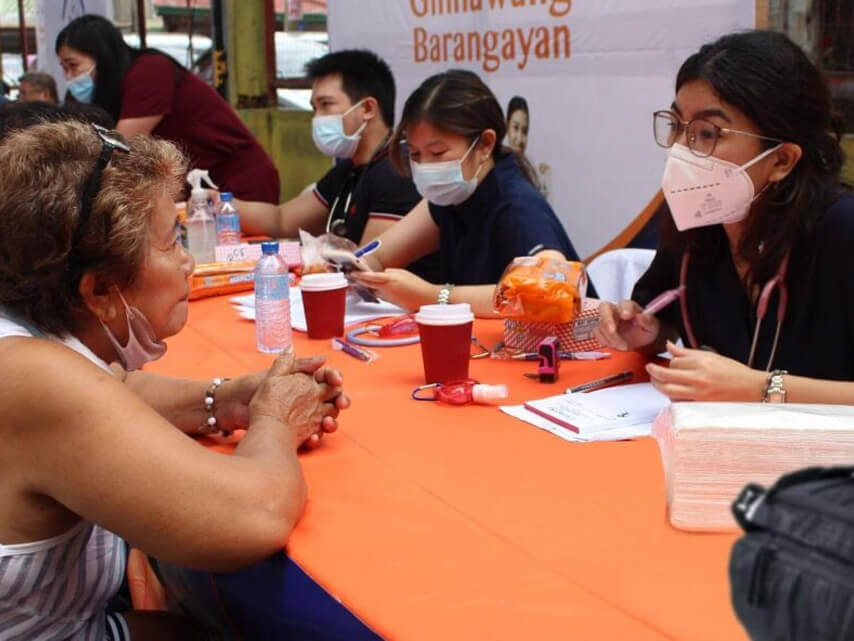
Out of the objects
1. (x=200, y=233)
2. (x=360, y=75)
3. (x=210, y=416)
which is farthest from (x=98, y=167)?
(x=360, y=75)

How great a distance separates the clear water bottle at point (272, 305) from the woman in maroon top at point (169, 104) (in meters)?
2.30

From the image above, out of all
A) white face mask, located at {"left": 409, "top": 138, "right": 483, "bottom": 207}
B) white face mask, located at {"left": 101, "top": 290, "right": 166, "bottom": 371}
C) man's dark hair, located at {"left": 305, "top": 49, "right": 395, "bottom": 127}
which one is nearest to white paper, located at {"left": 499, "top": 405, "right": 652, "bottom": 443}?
white face mask, located at {"left": 101, "top": 290, "right": 166, "bottom": 371}

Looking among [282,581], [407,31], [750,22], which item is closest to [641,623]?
[282,581]

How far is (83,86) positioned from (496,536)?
4035 millimetres

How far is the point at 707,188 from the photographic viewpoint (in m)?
1.82

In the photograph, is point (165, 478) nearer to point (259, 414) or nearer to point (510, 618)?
point (259, 414)

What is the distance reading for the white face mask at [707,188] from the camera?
70.7 inches

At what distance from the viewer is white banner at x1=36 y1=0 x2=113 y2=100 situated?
732 cm

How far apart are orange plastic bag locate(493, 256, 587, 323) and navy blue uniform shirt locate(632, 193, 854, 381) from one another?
28 centimetres

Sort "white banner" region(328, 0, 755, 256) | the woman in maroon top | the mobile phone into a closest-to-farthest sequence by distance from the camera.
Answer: the mobile phone, "white banner" region(328, 0, 755, 256), the woman in maroon top

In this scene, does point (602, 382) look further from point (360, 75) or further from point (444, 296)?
point (360, 75)

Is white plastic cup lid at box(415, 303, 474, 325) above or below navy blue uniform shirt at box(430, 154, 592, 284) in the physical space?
below

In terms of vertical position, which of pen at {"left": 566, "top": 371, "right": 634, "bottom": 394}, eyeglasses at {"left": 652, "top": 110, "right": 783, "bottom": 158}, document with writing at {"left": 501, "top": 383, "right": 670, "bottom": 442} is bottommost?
document with writing at {"left": 501, "top": 383, "right": 670, "bottom": 442}

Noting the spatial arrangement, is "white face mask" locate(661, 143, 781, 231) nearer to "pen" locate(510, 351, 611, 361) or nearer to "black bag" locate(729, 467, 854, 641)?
"pen" locate(510, 351, 611, 361)
